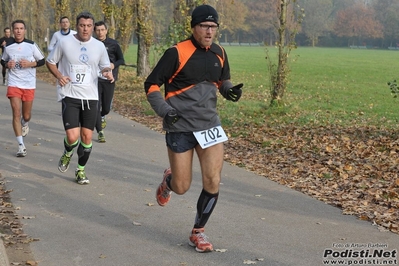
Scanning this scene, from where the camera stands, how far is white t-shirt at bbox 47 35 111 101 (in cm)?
898

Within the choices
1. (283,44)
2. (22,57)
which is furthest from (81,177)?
(283,44)

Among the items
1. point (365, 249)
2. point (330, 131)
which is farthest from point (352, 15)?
point (365, 249)

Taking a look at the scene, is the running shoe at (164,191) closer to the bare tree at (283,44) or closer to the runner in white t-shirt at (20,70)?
the runner in white t-shirt at (20,70)

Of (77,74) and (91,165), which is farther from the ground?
(77,74)

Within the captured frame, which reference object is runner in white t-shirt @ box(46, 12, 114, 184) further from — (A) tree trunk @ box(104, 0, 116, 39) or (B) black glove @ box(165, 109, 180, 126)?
(A) tree trunk @ box(104, 0, 116, 39)

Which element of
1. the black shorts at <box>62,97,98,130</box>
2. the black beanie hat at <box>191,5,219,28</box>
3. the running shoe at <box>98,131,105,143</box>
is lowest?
the running shoe at <box>98,131,105,143</box>

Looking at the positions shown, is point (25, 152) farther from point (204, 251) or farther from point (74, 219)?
point (204, 251)

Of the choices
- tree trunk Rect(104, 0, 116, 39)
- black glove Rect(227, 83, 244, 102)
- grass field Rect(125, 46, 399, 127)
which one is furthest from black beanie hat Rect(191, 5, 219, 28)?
tree trunk Rect(104, 0, 116, 39)

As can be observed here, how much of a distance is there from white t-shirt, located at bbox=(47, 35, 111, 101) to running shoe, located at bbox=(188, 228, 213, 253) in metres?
3.35

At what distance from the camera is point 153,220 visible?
7.26 meters

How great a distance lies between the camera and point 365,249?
20.4 ft

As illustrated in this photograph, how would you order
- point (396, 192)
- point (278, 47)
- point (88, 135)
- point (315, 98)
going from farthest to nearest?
point (315, 98)
point (278, 47)
point (88, 135)
point (396, 192)

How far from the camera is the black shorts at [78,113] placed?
895 centimetres

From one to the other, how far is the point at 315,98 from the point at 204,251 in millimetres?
17972
